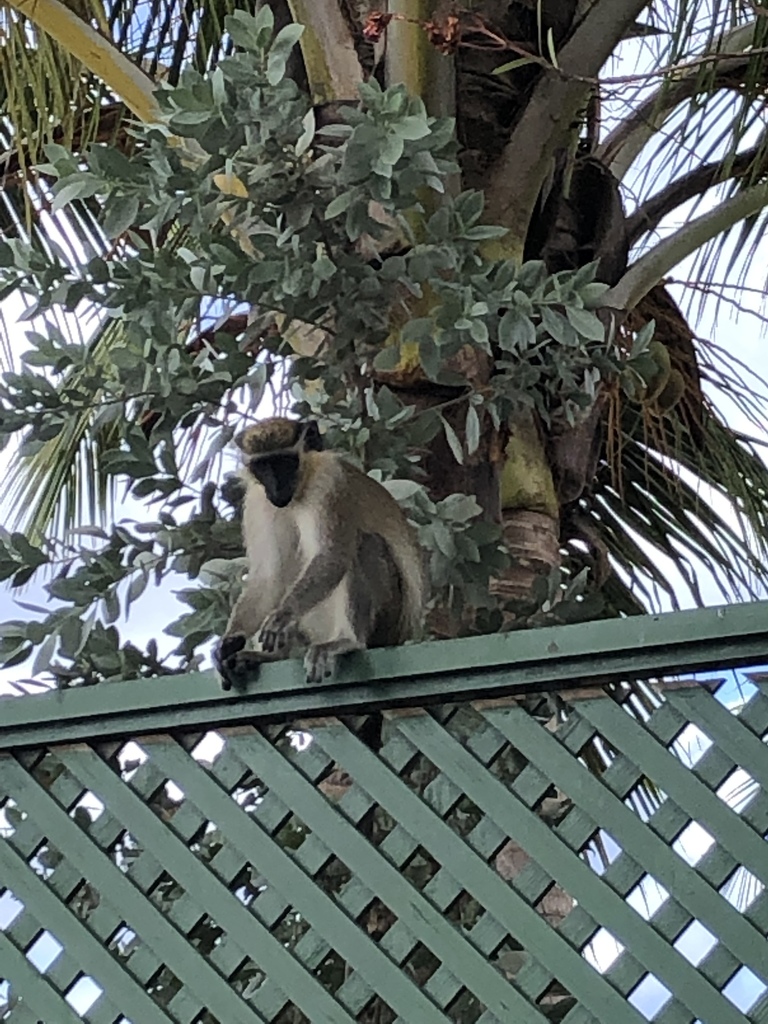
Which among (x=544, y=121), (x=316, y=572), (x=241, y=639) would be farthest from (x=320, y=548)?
(x=544, y=121)

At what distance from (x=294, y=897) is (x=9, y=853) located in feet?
1.49

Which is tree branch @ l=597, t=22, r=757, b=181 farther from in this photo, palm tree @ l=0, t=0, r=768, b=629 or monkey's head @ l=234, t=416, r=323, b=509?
monkey's head @ l=234, t=416, r=323, b=509

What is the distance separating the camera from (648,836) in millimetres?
1966

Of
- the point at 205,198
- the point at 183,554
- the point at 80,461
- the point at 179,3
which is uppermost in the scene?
the point at 179,3

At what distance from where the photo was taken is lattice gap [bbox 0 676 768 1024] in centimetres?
194

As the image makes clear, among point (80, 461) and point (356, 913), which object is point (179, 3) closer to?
point (80, 461)

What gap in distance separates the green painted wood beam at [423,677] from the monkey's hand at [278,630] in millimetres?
749

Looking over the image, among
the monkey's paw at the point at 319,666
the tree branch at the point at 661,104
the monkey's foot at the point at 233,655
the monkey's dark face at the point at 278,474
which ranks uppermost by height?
the tree branch at the point at 661,104

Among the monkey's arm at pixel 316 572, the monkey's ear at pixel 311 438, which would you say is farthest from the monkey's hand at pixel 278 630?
the monkey's ear at pixel 311 438

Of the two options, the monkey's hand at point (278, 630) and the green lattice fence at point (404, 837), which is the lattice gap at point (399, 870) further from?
the monkey's hand at point (278, 630)

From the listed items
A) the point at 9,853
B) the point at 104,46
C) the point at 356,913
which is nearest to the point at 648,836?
the point at 356,913

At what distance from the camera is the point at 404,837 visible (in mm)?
2102

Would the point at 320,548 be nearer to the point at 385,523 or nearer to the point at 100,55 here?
the point at 385,523

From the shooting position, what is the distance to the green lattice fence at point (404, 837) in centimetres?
195
